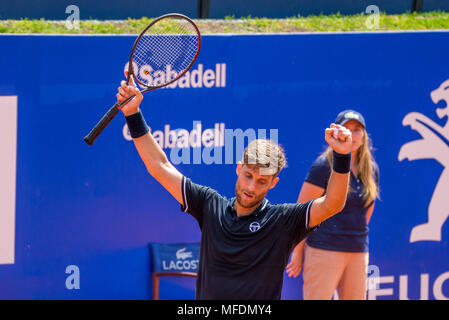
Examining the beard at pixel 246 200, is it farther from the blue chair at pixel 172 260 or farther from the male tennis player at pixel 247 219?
the blue chair at pixel 172 260

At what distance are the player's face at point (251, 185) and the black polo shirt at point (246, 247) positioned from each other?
0.22ft

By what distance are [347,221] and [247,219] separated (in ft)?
5.80

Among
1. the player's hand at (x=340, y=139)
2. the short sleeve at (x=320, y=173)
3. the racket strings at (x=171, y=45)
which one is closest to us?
the player's hand at (x=340, y=139)

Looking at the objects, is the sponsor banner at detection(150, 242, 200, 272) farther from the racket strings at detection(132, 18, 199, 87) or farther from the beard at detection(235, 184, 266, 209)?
the beard at detection(235, 184, 266, 209)

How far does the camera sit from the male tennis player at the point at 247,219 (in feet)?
Result: 9.45

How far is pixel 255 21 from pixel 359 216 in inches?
90.4

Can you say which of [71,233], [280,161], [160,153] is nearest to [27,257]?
[71,233]

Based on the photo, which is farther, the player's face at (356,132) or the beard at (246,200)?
the player's face at (356,132)

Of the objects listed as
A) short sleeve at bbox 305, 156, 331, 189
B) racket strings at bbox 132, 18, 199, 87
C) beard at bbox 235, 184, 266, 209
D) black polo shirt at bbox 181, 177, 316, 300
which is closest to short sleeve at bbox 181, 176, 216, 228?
black polo shirt at bbox 181, 177, 316, 300

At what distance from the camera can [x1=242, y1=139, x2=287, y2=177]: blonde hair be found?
2.94 m

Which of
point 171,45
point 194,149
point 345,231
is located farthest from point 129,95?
point 345,231

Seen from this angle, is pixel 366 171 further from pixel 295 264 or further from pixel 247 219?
pixel 247 219

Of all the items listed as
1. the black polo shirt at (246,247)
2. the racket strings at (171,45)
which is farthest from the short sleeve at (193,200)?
the racket strings at (171,45)

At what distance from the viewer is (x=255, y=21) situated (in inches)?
243
